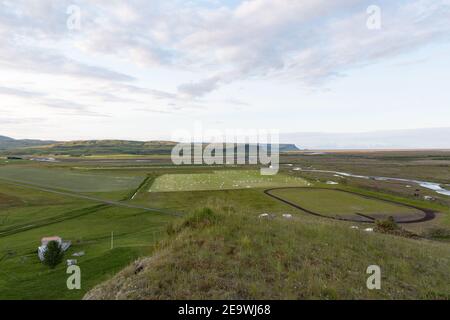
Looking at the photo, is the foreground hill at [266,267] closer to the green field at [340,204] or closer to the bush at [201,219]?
the bush at [201,219]

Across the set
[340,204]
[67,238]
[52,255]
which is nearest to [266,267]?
[52,255]

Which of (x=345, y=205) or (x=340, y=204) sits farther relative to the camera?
(x=340, y=204)

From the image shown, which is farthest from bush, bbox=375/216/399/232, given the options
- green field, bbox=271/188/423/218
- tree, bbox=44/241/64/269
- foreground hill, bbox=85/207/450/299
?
tree, bbox=44/241/64/269

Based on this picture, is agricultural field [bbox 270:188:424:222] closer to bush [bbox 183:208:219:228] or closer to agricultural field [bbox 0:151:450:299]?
agricultural field [bbox 0:151:450:299]

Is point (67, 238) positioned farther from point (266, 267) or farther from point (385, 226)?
point (385, 226)

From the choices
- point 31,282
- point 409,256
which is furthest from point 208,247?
point 31,282

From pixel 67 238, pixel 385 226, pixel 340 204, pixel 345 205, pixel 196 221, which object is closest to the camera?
pixel 196 221

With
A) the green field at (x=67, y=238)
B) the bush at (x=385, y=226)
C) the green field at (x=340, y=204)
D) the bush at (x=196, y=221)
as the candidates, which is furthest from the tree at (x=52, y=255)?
the green field at (x=340, y=204)
